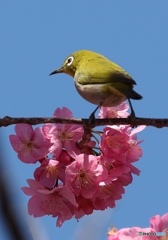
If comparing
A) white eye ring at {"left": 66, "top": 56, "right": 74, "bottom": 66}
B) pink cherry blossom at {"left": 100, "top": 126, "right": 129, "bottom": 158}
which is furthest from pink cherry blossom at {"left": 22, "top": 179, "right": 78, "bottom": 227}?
white eye ring at {"left": 66, "top": 56, "right": 74, "bottom": 66}

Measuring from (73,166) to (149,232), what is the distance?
64 cm

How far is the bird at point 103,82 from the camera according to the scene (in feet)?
11.6

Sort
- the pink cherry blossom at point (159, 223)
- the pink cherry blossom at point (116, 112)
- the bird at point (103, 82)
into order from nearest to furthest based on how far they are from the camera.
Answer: the pink cherry blossom at point (159, 223)
the pink cherry blossom at point (116, 112)
the bird at point (103, 82)

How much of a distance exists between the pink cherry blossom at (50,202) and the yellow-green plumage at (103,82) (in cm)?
93

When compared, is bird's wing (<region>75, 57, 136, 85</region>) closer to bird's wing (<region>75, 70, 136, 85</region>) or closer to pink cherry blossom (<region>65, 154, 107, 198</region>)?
bird's wing (<region>75, 70, 136, 85</region>)

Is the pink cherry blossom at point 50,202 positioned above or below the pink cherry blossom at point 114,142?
below

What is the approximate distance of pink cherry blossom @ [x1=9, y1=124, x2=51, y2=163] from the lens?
2.86 meters

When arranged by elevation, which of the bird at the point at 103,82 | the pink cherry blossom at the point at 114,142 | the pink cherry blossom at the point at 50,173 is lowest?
the pink cherry blossom at the point at 50,173

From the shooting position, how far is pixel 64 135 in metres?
2.91

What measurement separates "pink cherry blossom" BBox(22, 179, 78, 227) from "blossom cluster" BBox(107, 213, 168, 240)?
13.3 inches

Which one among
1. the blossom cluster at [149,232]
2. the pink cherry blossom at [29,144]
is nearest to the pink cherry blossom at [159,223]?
the blossom cluster at [149,232]

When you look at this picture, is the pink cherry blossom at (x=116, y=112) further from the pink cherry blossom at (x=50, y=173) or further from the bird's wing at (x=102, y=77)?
the pink cherry blossom at (x=50, y=173)

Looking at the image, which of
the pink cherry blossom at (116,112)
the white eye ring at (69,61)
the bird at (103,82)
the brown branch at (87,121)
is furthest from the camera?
the white eye ring at (69,61)

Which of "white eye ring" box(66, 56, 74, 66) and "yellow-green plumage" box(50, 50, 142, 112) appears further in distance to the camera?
"white eye ring" box(66, 56, 74, 66)
